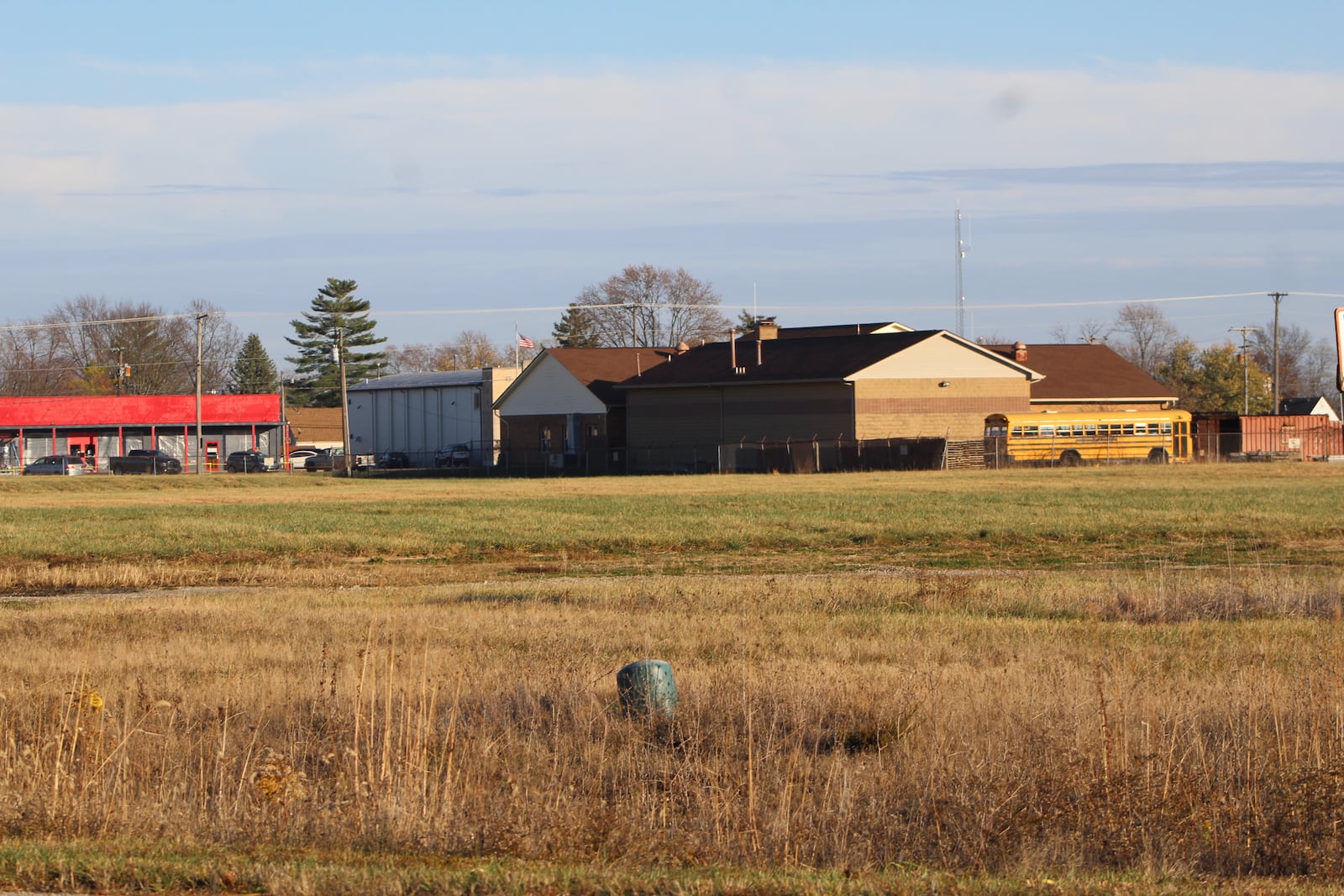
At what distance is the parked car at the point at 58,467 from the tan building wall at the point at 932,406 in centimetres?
4484

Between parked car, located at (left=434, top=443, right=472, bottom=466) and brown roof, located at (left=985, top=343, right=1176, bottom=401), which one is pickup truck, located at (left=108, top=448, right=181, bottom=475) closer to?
parked car, located at (left=434, top=443, right=472, bottom=466)

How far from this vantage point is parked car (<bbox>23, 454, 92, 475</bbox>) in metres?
80.7

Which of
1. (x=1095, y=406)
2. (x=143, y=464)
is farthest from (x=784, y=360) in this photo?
(x=143, y=464)

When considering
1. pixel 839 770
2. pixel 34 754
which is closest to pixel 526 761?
pixel 839 770

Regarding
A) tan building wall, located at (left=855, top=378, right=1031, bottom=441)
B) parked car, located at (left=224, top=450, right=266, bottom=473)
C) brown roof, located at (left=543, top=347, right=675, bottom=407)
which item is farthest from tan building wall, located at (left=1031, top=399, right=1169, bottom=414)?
parked car, located at (left=224, top=450, right=266, bottom=473)

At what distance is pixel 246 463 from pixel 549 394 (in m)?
19.7

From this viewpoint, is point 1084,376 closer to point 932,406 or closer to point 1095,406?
point 1095,406

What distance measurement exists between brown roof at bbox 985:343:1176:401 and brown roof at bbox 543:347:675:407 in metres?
21.1

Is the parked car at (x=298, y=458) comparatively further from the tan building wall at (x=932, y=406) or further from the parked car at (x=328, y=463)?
the tan building wall at (x=932, y=406)

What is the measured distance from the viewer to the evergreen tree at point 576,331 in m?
135

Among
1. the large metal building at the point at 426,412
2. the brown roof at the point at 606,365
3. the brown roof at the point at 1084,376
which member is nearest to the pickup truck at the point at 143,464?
the large metal building at the point at 426,412

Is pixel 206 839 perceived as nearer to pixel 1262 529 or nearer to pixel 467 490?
pixel 1262 529

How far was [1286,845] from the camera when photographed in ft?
25.1

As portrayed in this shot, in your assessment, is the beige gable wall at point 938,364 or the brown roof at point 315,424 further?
the brown roof at point 315,424
